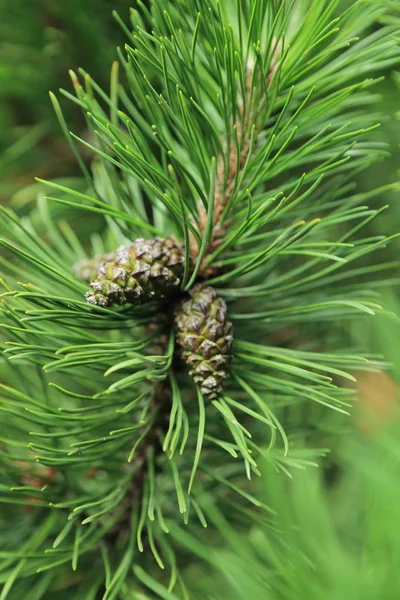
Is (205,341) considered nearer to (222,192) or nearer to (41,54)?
(222,192)

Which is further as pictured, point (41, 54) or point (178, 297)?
point (41, 54)

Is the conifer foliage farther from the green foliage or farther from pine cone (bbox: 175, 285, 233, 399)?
the green foliage

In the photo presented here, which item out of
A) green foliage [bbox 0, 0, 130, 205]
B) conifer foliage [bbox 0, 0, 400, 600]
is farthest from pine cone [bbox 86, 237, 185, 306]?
green foliage [bbox 0, 0, 130, 205]

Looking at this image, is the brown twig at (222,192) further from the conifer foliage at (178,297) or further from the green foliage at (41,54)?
the green foliage at (41,54)

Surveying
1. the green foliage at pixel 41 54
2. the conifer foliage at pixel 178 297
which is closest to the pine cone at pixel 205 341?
the conifer foliage at pixel 178 297

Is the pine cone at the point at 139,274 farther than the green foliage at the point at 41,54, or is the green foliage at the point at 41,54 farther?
the green foliage at the point at 41,54

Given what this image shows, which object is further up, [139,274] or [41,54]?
[41,54]

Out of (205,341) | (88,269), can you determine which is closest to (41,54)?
(88,269)
